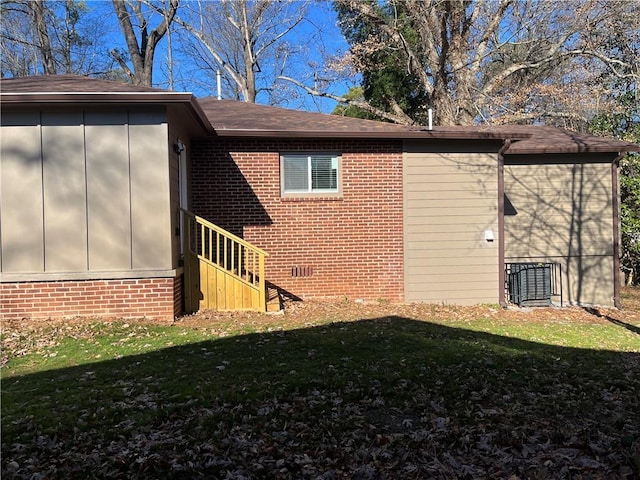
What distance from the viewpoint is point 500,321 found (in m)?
8.66

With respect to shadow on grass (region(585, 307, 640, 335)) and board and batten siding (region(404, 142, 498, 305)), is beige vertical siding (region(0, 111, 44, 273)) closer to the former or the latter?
board and batten siding (region(404, 142, 498, 305))

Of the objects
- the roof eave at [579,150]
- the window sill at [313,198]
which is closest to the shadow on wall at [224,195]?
the window sill at [313,198]

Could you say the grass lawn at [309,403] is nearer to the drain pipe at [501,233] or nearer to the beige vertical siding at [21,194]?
the beige vertical siding at [21,194]

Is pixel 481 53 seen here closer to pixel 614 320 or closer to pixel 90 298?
pixel 614 320

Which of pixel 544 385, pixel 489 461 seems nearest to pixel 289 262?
pixel 544 385

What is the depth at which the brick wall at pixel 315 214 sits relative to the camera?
982 cm

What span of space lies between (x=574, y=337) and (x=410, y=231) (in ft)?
12.3

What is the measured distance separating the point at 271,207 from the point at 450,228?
3.76 meters

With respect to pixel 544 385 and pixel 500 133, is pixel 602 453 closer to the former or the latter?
pixel 544 385

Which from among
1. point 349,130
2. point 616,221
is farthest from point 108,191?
point 616,221

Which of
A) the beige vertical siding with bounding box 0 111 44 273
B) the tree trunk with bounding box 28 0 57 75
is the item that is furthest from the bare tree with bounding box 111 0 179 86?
the beige vertical siding with bounding box 0 111 44 273

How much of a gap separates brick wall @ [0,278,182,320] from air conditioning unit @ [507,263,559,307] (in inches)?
289

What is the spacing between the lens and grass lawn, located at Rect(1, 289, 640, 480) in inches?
124

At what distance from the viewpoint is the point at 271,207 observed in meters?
9.93
